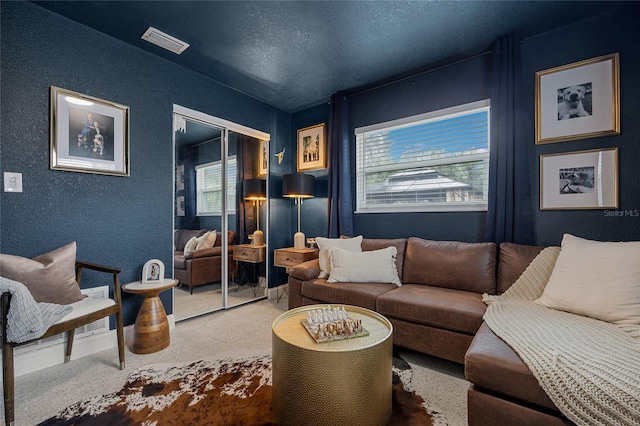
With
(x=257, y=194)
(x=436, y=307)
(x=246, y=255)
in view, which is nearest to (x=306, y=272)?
(x=246, y=255)

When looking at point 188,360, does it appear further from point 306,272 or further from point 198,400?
point 306,272

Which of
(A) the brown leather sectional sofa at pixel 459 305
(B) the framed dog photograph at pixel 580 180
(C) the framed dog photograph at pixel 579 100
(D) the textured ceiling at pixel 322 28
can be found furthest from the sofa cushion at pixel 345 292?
(D) the textured ceiling at pixel 322 28

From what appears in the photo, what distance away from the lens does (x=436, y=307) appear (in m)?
1.90

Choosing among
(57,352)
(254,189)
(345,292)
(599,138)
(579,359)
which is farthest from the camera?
(254,189)

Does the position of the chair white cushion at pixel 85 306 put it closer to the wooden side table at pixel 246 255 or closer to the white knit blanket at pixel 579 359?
the wooden side table at pixel 246 255

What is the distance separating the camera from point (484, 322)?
1626mm

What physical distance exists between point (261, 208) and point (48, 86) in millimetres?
2304

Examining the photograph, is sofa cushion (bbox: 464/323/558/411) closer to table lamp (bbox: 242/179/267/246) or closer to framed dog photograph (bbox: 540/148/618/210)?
framed dog photograph (bbox: 540/148/618/210)

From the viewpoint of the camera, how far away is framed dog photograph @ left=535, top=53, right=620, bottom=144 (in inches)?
80.6

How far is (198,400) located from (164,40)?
2818 mm

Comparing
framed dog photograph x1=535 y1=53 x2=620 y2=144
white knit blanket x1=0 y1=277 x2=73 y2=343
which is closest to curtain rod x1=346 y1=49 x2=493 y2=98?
framed dog photograph x1=535 y1=53 x2=620 y2=144

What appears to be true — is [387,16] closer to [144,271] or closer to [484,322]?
[484,322]

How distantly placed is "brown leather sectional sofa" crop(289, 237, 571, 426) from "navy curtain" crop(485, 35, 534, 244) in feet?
0.67

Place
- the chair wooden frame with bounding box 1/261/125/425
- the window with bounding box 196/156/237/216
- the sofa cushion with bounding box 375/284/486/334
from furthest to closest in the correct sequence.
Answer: the window with bounding box 196/156/237/216
the sofa cushion with bounding box 375/284/486/334
the chair wooden frame with bounding box 1/261/125/425
